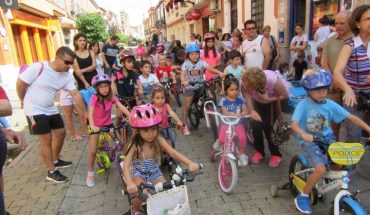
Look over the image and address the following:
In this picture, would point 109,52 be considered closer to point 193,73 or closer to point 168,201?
point 193,73

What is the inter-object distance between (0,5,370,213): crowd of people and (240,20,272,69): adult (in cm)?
2

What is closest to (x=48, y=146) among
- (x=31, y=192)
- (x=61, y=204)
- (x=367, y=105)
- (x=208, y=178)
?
(x=31, y=192)

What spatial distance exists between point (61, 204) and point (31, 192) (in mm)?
632

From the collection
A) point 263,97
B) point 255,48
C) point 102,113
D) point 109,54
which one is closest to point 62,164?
point 102,113

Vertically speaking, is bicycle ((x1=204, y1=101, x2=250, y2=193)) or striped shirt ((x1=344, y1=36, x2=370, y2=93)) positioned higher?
striped shirt ((x1=344, y1=36, x2=370, y2=93))

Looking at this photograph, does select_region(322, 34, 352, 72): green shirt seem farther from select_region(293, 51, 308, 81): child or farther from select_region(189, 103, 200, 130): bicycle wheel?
select_region(293, 51, 308, 81): child

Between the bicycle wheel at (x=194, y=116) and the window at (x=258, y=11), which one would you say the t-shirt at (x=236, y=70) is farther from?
the window at (x=258, y=11)

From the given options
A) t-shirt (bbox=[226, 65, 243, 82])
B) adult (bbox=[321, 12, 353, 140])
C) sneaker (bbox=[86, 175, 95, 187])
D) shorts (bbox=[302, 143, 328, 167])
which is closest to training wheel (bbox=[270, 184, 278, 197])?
shorts (bbox=[302, 143, 328, 167])

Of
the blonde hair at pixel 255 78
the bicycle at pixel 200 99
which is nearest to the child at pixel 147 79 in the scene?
the bicycle at pixel 200 99

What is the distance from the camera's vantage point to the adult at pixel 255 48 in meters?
5.67

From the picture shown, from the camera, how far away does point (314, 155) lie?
2.92m

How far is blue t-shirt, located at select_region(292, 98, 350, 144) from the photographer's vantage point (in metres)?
3.04

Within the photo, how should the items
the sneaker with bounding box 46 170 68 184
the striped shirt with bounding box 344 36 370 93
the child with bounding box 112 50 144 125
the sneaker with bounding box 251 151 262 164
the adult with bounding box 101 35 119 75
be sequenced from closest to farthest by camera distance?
the striped shirt with bounding box 344 36 370 93 < the sneaker with bounding box 46 170 68 184 < the sneaker with bounding box 251 151 262 164 < the child with bounding box 112 50 144 125 < the adult with bounding box 101 35 119 75

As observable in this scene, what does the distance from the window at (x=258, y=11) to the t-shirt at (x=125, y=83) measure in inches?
315
